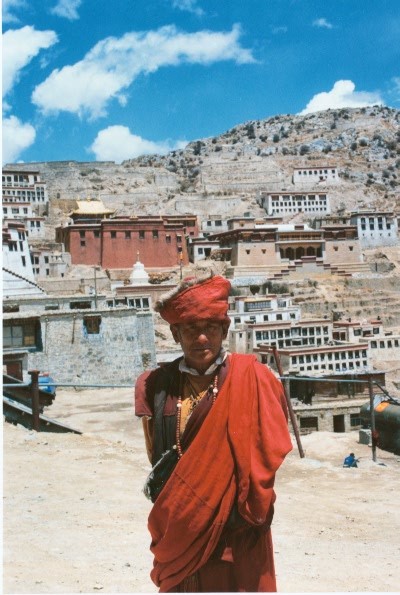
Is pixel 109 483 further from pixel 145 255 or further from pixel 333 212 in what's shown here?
pixel 333 212

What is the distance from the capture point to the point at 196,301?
8.06ft

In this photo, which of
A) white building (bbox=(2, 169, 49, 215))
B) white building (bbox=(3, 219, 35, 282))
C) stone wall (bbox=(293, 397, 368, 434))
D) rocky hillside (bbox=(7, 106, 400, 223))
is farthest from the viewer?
rocky hillside (bbox=(7, 106, 400, 223))

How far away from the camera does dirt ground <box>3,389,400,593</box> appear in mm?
3893

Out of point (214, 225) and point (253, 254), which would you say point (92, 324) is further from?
point (214, 225)

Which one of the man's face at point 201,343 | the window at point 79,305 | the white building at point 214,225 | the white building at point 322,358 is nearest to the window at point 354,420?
the white building at point 322,358

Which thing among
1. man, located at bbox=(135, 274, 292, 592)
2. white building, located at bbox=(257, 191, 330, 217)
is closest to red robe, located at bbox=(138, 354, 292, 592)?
man, located at bbox=(135, 274, 292, 592)

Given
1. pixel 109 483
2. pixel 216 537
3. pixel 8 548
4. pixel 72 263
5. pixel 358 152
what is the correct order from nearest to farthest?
1. pixel 216 537
2. pixel 8 548
3. pixel 109 483
4. pixel 72 263
5. pixel 358 152

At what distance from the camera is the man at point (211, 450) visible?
91.5 inches

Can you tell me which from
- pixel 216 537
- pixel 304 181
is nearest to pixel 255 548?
pixel 216 537

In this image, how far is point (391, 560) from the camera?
4.49 metres

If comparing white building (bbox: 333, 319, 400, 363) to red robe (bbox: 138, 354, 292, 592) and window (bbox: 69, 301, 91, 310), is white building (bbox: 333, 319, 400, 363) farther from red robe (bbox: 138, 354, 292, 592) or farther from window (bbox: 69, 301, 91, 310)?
red robe (bbox: 138, 354, 292, 592)

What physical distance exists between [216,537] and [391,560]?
8.89ft

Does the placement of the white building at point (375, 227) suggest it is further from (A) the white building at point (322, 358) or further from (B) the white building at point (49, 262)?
(B) the white building at point (49, 262)

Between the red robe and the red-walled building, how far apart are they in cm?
3493
